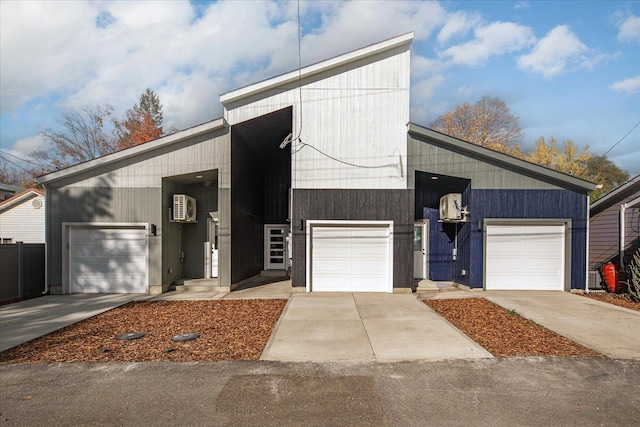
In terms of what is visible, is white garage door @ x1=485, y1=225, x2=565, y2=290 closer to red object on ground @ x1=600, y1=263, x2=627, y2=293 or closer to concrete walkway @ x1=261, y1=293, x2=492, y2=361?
red object on ground @ x1=600, y1=263, x2=627, y2=293

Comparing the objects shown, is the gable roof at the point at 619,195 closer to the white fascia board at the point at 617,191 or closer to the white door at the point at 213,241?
the white fascia board at the point at 617,191

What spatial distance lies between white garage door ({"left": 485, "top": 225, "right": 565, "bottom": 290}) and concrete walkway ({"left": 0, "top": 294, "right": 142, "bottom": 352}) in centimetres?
1045

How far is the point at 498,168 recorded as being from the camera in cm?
1092

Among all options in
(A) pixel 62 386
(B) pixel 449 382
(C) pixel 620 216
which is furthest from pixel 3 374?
(C) pixel 620 216

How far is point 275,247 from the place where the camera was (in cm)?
1519

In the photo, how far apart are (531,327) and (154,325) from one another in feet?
23.6

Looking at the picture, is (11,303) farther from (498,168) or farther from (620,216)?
(620,216)

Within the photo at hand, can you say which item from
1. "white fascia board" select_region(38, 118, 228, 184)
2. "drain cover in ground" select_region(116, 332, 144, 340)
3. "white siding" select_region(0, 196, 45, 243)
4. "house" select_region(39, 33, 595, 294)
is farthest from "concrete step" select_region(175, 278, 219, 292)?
"white siding" select_region(0, 196, 45, 243)

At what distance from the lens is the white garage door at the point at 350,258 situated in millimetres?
10695

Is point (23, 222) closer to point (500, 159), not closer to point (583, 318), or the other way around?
point (500, 159)

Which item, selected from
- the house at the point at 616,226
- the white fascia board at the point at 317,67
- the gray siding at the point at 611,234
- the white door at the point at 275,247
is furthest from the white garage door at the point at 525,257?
the white door at the point at 275,247

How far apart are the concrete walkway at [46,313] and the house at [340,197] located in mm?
776

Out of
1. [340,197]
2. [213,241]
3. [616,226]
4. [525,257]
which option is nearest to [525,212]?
[525,257]

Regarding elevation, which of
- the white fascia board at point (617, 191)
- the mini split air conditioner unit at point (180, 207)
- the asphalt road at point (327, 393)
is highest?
the white fascia board at point (617, 191)
